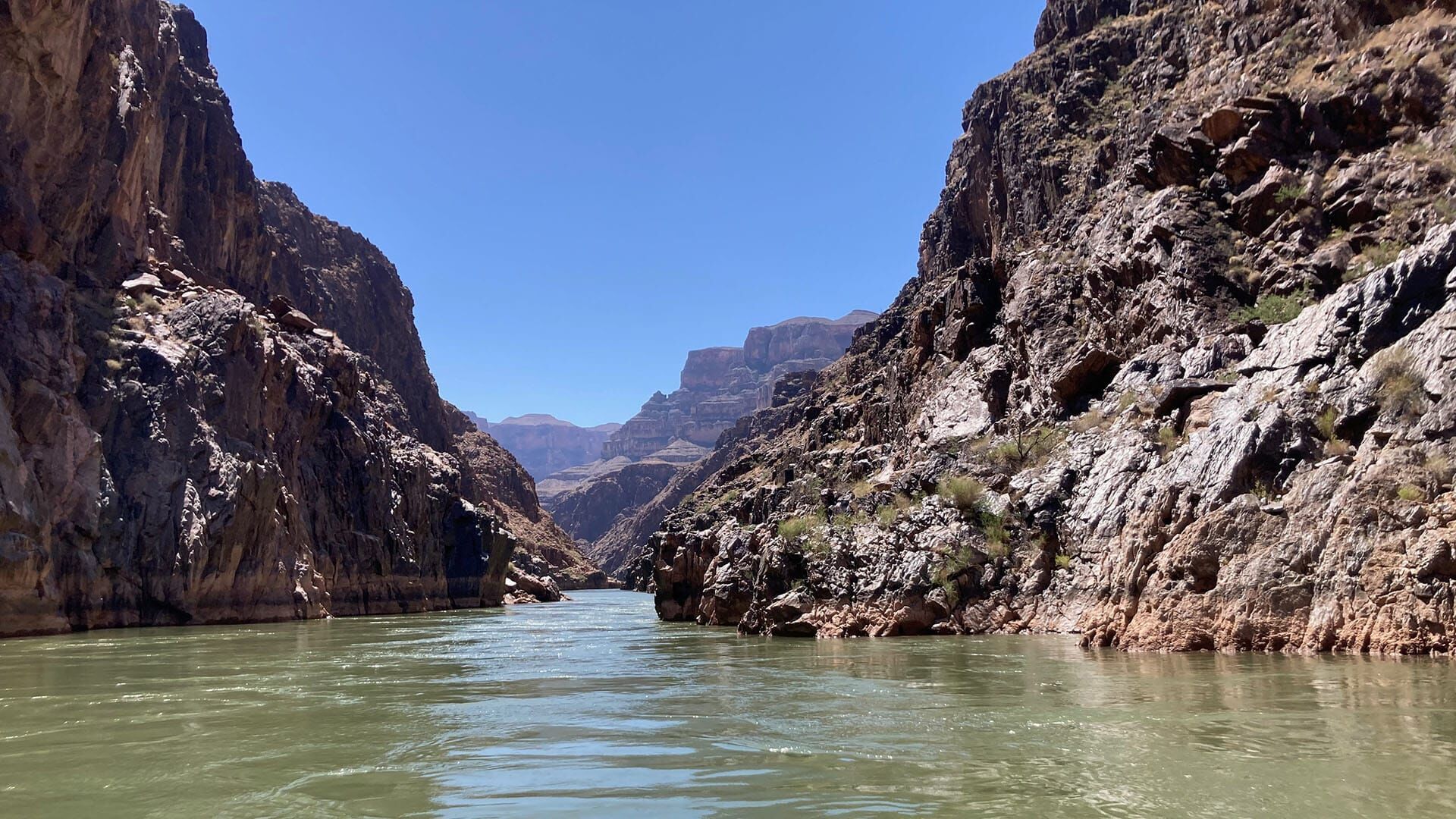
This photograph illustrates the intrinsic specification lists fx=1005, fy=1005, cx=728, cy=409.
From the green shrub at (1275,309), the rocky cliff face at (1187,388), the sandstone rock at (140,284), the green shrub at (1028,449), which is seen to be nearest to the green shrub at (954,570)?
the rocky cliff face at (1187,388)

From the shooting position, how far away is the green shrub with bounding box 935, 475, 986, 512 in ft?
91.3

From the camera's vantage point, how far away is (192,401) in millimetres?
49062

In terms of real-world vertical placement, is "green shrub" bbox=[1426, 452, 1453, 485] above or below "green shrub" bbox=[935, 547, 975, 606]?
above

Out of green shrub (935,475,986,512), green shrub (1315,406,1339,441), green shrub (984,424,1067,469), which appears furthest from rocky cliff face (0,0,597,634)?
green shrub (1315,406,1339,441)

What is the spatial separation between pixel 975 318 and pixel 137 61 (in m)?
47.9

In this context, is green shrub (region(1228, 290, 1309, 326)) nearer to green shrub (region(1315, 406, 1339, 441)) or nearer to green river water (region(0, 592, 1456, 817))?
green shrub (region(1315, 406, 1339, 441))

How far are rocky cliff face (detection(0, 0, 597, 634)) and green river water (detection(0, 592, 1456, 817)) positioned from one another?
2623cm

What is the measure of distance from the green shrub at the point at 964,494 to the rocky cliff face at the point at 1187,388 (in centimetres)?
7

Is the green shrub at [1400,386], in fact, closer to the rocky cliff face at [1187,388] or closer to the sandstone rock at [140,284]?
the rocky cliff face at [1187,388]

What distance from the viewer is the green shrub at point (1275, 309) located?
27609 mm

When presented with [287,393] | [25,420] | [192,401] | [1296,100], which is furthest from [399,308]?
[1296,100]

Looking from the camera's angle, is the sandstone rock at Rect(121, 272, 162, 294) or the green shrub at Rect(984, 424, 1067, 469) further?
the sandstone rock at Rect(121, 272, 162, 294)

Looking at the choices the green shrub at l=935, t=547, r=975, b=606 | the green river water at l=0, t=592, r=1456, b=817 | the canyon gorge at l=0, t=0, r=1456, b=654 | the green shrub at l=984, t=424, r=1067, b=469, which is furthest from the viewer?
the green shrub at l=984, t=424, r=1067, b=469

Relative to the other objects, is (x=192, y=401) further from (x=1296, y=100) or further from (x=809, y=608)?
(x=1296, y=100)
